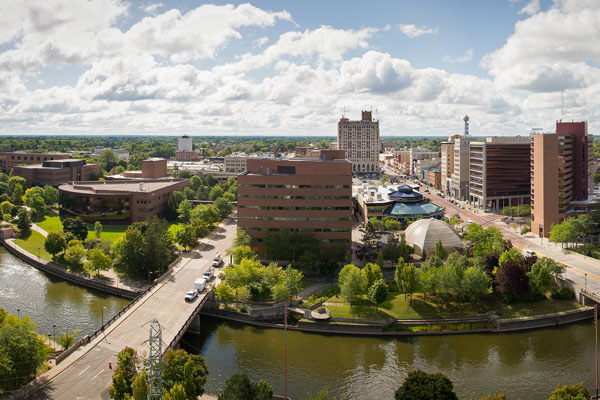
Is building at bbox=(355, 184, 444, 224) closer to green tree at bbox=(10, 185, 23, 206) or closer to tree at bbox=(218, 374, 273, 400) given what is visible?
tree at bbox=(218, 374, 273, 400)

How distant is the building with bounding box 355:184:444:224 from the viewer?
113m

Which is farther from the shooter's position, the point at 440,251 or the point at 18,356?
the point at 440,251

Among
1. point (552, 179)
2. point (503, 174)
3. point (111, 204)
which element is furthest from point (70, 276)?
point (503, 174)

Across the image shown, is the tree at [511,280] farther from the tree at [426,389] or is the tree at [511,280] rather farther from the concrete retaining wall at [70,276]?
the concrete retaining wall at [70,276]

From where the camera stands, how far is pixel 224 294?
6400 centimetres

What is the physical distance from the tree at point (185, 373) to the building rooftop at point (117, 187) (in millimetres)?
80589

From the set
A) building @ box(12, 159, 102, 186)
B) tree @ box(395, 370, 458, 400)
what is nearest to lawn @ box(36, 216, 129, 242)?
building @ box(12, 159, 102, 186)

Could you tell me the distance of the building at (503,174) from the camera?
137 m

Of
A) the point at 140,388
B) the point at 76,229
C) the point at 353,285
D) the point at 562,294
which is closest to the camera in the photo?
the point at 140,388

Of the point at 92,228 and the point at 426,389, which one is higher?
the point at 92,228

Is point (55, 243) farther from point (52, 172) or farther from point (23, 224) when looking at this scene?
point (52, 172)

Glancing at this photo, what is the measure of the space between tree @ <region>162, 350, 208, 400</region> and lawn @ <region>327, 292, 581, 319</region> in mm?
23791

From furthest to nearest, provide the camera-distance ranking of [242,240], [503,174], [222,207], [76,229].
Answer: [503,174] → [222,207] → [76,229] → [242,240]

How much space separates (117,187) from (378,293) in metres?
85.4
